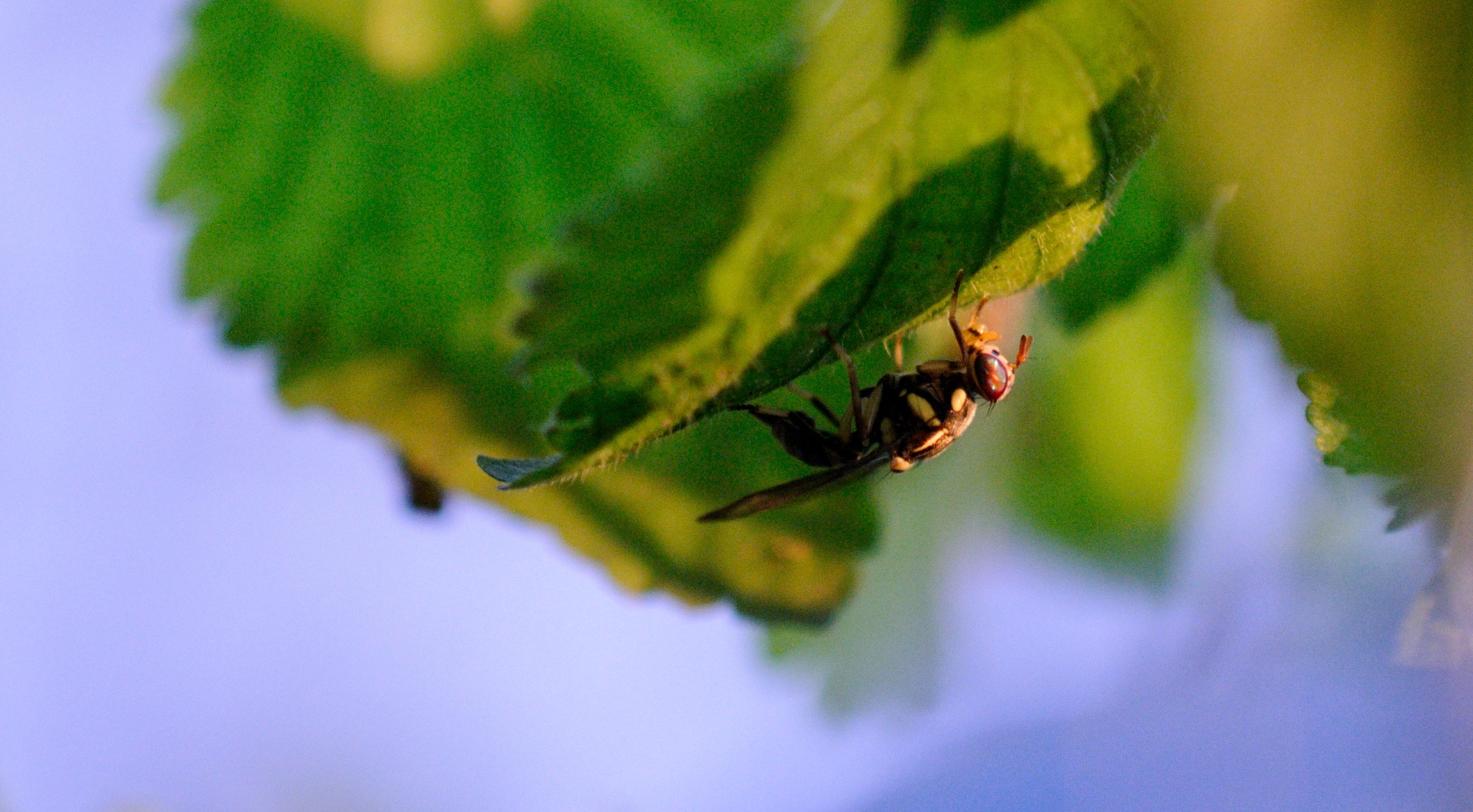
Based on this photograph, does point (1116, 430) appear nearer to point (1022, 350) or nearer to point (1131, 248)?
point (1022, 350)

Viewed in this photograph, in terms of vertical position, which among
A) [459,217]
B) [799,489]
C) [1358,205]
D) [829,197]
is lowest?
[459,217]

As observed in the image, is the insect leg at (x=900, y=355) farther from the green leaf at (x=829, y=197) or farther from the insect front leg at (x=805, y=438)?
the green leaf at (x=829, y=197)

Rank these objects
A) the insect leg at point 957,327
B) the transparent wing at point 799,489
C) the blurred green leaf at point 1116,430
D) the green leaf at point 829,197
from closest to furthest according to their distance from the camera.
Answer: the green leaf at point 829,197 < the insect leg at point 957,327 < the transparent wing at point 799,489 < the blurred green leaf at point 1116,430

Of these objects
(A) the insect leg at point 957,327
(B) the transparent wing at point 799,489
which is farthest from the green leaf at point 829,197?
(B) the transparent wing at point 799,489

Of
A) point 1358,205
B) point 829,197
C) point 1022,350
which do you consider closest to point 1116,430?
point 1022,350

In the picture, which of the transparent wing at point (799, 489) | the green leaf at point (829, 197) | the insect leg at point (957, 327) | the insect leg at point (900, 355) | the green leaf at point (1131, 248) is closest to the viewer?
the green leaf at point (829, 197)

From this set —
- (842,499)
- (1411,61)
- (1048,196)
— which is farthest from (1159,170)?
(842,499)

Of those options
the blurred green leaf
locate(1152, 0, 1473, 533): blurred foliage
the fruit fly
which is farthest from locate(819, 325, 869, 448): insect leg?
the blurred green leaf

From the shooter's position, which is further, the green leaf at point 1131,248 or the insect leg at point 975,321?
the insect leg at point 975,321
